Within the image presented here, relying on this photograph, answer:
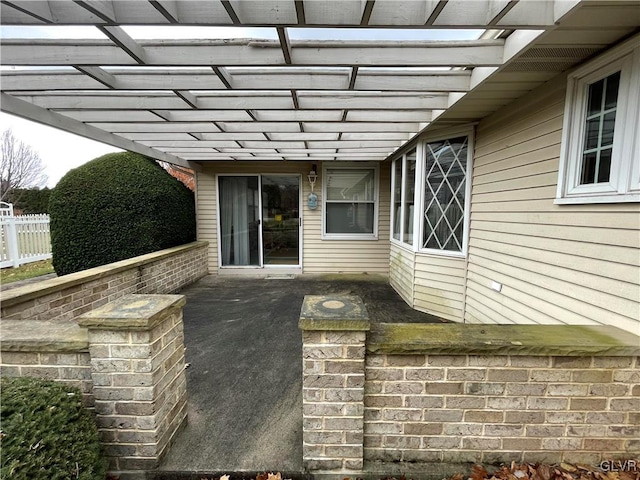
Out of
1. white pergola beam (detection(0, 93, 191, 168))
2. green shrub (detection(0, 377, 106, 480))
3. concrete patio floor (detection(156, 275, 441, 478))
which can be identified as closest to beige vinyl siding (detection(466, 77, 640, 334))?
concrete patio floor (detection(156, 275, 441, 478))

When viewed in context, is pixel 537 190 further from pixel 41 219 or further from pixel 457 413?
pixel 41 219

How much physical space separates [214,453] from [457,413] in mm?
1406

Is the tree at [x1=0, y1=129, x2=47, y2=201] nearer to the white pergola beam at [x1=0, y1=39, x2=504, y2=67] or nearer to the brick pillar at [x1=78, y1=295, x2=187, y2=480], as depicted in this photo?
the white pergola beam at [x1=0, y1=39, x2=504, y2=67]

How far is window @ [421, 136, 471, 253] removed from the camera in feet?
12.1

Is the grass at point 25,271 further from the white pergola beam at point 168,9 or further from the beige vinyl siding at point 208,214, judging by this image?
the white pergola beam at point 168,9

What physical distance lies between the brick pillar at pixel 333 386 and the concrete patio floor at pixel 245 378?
0.70 feet

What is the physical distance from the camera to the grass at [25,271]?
573 centimetres

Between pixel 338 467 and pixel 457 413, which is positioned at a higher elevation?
pixel 457 413

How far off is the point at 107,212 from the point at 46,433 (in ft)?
13.3

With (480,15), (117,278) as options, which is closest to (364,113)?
(480,15)

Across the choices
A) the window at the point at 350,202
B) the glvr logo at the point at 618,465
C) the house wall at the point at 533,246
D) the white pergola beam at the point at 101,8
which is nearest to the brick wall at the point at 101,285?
the white pergola beam at the point at 101,8

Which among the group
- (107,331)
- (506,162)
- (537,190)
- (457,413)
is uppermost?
(506,162)

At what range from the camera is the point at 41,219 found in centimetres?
765

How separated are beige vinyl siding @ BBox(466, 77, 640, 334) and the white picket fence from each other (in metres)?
9.82
